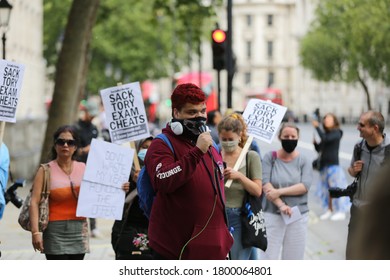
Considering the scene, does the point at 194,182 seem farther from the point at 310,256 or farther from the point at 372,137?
the point at 310,256

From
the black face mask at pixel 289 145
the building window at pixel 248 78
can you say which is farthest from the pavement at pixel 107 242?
the building window at pixel 248 78

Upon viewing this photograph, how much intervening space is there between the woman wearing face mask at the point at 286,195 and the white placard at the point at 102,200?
133cm

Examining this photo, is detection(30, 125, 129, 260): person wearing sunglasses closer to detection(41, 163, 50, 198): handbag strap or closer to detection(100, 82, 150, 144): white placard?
detection(41, 163, 50, 198): handbag strap

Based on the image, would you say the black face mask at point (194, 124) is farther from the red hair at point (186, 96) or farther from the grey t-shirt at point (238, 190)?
the grey t-shirt at point (238, 190)

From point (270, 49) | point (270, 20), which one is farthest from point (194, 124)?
point (270, 49)

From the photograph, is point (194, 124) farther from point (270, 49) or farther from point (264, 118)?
point (270, 49)

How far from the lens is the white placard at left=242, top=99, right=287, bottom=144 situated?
7.66 m

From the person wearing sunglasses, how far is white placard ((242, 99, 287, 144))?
1493 mm

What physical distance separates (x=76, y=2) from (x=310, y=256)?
8.96 meters

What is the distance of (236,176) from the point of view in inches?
257

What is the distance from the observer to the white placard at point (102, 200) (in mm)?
6875

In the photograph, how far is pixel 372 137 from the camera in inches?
276
